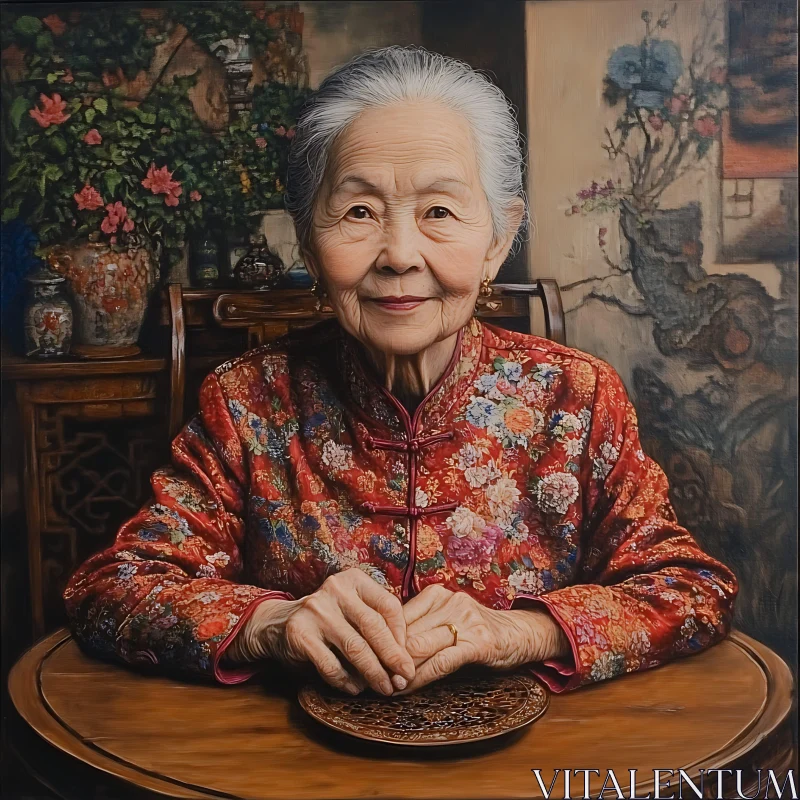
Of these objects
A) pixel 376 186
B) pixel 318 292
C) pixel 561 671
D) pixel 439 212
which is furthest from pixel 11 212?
pixel 561 671

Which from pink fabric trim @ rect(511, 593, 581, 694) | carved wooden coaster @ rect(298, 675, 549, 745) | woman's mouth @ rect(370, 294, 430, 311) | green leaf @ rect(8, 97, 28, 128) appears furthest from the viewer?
green leaf @ rect(8, 97, 28, 128)

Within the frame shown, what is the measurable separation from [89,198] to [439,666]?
3.43 feet

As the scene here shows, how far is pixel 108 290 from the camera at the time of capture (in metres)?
1.63

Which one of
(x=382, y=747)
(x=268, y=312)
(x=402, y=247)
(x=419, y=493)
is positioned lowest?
(x=382, y=747)

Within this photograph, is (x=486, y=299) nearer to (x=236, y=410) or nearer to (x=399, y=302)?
(x=399, y=302)

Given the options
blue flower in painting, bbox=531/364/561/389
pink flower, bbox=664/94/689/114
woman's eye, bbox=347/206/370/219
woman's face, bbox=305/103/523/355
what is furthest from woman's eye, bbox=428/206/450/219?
pink flower, bbox=664/94/689/114

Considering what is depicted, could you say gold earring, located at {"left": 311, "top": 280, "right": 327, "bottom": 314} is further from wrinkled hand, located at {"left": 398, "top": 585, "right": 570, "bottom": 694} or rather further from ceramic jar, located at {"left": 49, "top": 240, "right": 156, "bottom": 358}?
wrinkled hand, located at {"left": 398, "top": 585, "right": 570, "bottom": 694}

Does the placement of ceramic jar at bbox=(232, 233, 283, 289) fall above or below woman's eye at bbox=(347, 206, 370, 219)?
below

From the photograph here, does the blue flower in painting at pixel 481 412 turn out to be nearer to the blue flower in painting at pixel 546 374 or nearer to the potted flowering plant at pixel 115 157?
the blue flower in painting at pixel 546 374

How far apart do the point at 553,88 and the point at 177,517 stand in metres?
1.02

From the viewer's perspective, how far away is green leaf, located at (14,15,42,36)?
64.3 inches

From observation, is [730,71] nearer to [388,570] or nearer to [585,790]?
[388,570]

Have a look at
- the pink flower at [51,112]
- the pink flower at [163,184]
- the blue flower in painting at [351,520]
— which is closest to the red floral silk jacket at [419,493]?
the blue flower in painting at [351,520]

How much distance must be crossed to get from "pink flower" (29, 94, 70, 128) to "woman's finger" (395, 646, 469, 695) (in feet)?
3.85
